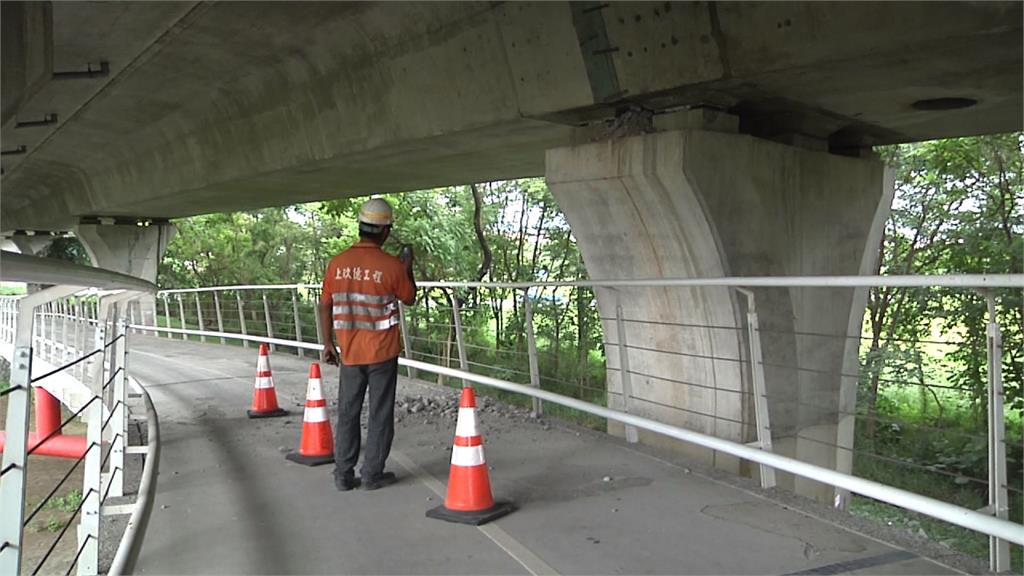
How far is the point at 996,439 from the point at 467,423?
97.1 inches

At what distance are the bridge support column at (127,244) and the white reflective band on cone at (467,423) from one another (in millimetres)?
16065

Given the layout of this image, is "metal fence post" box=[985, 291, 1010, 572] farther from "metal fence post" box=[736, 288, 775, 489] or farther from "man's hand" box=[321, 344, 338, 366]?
"man's hand" box=[321, 344, 338, 366]

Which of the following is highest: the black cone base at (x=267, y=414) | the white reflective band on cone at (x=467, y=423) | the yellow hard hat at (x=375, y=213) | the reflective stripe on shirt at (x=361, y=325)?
the yellow hard hat at (x=375, y=213)

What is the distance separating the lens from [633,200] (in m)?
5.73

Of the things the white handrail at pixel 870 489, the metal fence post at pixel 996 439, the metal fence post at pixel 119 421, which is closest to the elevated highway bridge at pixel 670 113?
the white handrail at pixel 870 489

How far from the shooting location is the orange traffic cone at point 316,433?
5398 mm

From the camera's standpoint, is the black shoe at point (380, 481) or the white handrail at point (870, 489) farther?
the black shoe at point (380, 481)

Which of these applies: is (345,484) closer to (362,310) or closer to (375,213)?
(362,310)

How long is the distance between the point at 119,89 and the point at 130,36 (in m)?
2.45

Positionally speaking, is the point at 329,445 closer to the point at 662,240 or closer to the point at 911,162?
the point at 662,240

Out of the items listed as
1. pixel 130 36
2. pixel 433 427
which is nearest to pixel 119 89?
pixel 130 36

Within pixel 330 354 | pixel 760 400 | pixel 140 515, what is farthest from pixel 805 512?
pixel 140 515

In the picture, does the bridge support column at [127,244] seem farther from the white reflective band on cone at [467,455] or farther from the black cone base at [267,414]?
the white reflective band on cone at [467,455]

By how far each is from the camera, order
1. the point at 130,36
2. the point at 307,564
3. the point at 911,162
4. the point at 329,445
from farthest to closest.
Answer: the point at 911,162 → the point at 130,36 → the point at 329,445 → the point at 307,564
